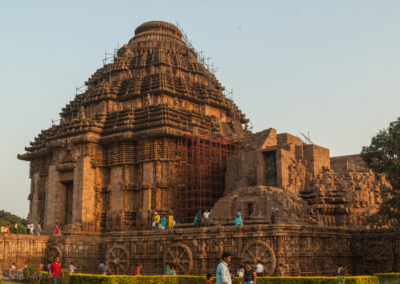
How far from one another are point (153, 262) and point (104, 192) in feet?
47.9

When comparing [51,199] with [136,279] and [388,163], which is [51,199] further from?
[388,163]

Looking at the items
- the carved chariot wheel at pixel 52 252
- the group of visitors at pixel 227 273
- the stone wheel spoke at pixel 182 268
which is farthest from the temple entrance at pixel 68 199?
the group of visitors at pixel 227 273

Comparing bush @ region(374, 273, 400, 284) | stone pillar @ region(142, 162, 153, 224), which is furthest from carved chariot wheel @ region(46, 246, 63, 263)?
bush @ region(374, 273, 400, 284)

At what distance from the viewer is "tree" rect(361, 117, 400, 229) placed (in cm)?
2780

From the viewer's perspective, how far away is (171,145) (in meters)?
40.9

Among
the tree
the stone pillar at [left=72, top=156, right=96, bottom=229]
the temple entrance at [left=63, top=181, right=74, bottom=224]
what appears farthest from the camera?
the temple entrance at [left=63, top=181, right=74, bottom=224]

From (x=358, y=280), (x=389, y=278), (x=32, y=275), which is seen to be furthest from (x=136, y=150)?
(x=358, y=280)

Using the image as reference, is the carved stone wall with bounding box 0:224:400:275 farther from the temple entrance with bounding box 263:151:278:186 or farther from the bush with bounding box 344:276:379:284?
the temple entrance with bounding box 263:151:278:186

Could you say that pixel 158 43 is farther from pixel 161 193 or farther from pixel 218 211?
pixel 218 211

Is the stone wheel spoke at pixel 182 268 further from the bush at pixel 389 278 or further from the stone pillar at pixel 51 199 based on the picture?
the stone pillar at pixel 51 199

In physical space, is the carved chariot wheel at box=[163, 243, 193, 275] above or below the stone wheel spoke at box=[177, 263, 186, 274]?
above

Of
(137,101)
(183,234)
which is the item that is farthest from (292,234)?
(137,101)

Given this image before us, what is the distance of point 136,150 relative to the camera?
4259 centimetres

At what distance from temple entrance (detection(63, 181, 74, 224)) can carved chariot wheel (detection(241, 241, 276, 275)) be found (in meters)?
22.6
